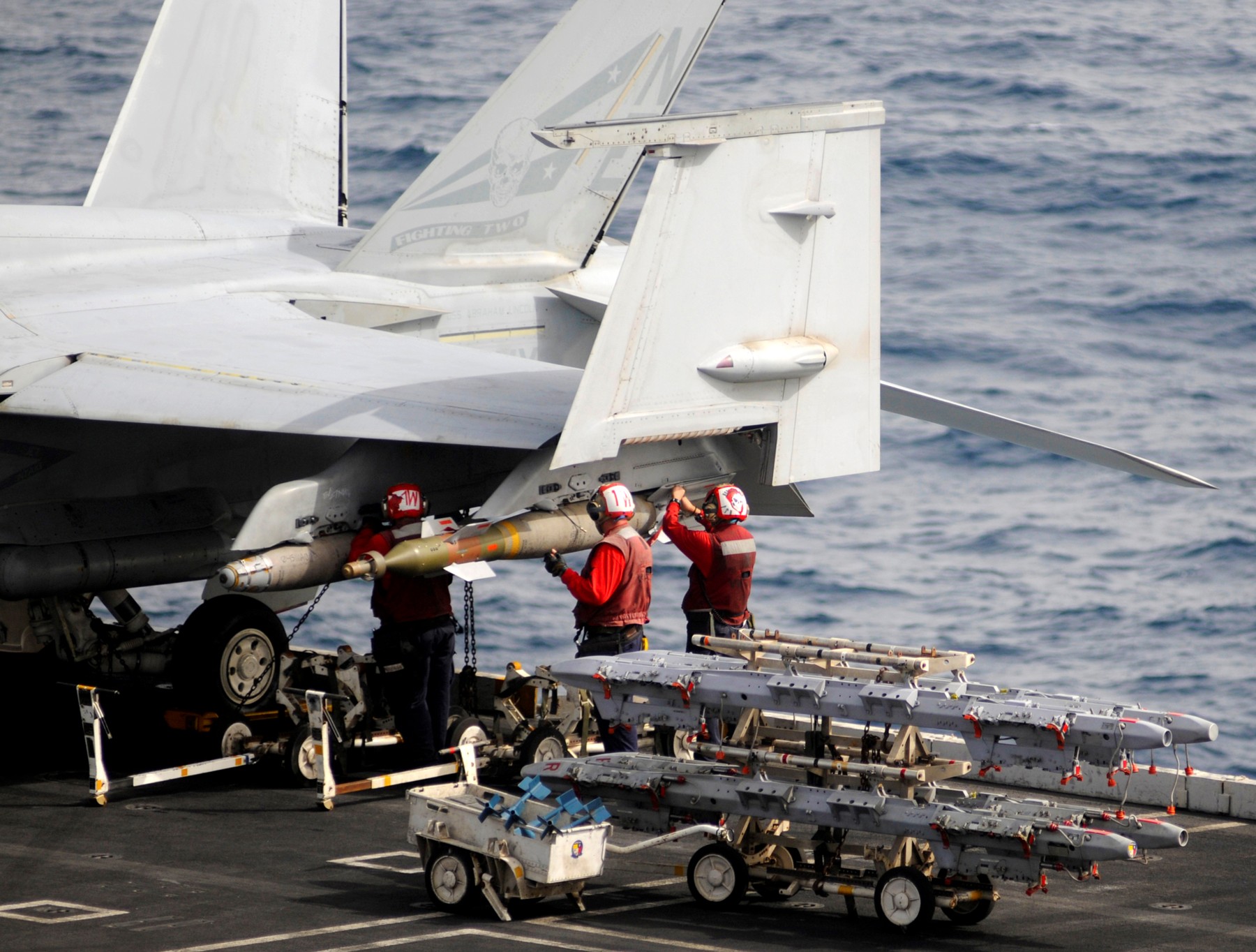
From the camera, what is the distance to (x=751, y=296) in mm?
10688

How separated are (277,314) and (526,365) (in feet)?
6.93

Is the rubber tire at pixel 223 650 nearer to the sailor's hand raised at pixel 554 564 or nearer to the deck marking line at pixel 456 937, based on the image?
the sailor's hand raised at pixel 554 564

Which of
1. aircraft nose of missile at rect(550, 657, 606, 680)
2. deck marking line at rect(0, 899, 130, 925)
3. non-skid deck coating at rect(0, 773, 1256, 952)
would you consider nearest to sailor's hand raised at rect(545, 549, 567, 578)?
aircraft nose of missile at rect(550, 657, 606, 680)

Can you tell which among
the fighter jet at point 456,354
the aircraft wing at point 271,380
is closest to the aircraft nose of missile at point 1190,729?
the fighter jet at point 456,354

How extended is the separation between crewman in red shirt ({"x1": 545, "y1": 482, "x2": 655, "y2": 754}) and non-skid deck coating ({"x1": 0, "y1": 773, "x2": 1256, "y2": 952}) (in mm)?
1201

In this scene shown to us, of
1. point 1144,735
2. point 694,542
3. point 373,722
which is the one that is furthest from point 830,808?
point 373,722

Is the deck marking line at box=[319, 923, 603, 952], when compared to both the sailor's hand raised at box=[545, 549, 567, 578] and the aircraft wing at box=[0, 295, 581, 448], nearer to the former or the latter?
the sailor's hand raised at box=[545, 549, 567, 578]

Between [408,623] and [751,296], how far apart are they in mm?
3206

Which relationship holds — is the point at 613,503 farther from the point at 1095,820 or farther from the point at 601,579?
the point at 1095,820

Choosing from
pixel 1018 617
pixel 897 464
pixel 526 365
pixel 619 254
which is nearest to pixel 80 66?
pixel 897 464

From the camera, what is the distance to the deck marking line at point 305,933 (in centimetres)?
720

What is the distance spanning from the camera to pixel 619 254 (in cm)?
1525

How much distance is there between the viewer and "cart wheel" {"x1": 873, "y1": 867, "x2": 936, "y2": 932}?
756 cm

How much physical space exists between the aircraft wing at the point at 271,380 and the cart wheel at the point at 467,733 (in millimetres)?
2087
